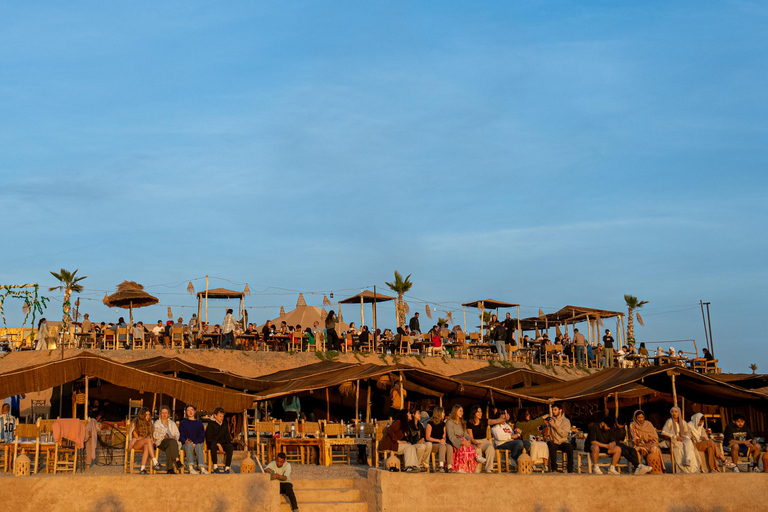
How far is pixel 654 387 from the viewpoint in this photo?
16625 millimetres

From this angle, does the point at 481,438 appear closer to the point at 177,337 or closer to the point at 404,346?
the point at 404,346

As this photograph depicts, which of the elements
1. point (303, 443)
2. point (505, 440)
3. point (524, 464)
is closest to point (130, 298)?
point (303, 443)

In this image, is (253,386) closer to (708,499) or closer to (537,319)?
(708,499)

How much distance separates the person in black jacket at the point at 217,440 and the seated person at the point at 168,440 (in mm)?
466

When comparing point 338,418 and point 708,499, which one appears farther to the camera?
point 338,418

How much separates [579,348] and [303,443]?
684 inches

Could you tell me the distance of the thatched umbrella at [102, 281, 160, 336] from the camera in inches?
987

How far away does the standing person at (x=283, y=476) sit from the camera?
33.9ft

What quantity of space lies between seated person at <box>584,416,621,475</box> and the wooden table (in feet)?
14.3

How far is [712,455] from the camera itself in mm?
12078

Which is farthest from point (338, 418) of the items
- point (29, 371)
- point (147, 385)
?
point (29, 371)

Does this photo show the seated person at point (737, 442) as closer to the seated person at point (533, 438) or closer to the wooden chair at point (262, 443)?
the seated person at point (533, 438)

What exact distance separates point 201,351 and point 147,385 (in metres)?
10.9

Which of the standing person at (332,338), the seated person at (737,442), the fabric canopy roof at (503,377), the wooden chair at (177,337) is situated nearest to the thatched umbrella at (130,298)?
the wooden chair at (177,337)
